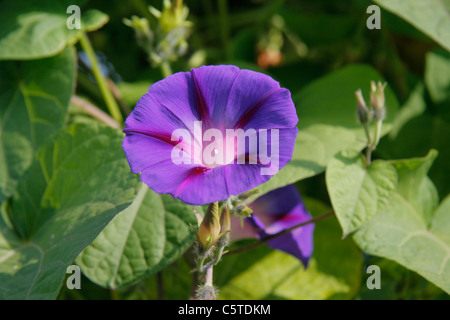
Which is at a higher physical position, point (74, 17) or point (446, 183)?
point (74, 17)

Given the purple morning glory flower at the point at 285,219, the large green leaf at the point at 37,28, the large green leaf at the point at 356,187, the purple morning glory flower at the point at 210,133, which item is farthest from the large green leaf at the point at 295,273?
the large green leaf at the point at 37,28

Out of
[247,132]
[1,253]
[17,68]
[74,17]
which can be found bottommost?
[1,253]

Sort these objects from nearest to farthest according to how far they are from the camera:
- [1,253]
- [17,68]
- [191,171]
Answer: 1. [191,171]
2. [1,253]
3. [17,68]

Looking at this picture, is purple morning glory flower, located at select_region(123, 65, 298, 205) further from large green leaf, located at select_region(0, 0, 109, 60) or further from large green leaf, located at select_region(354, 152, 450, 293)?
large green leaf, located at select_region(0, 0, 109, 60)

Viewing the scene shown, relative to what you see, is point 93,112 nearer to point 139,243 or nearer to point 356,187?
point 139,243

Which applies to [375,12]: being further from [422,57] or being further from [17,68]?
[17,68]

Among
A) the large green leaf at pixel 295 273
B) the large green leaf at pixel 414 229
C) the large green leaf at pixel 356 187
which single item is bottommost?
the large green leaf at pixel 295 273

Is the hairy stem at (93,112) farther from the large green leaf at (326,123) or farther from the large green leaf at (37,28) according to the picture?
the large green leaf at (326,123)
